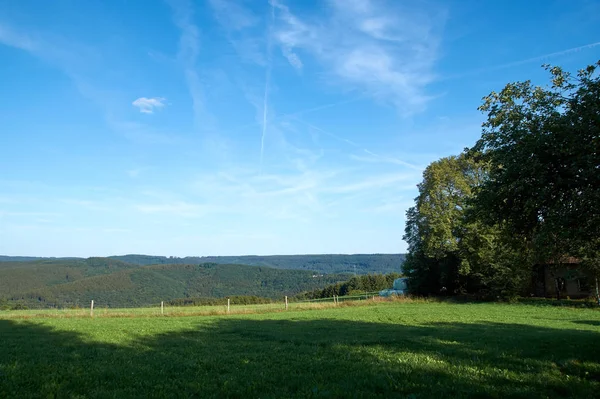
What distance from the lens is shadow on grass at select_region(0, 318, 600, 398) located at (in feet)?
27.2

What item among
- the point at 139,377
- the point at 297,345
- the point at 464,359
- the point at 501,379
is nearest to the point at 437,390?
the point at 501,379

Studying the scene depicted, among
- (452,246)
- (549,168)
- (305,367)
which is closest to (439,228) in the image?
(452,246)

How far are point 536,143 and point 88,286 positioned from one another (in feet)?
497

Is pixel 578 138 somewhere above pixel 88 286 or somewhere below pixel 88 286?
above

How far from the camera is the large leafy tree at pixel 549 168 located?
1219 centimetres

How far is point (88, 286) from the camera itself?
5477 inches

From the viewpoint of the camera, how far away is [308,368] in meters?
10.5

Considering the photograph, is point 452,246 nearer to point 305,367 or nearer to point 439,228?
point 439,228

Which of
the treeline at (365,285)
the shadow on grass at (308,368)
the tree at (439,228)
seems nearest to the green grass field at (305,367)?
the shadow on grass at (308,368)

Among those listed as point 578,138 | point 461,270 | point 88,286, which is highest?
point 578,138

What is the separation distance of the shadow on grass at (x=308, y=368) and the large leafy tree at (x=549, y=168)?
386 centimetres

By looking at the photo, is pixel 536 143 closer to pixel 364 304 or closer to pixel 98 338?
pixel 98 338

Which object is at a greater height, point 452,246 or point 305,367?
point 452,246

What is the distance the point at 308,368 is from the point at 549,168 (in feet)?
32.7
